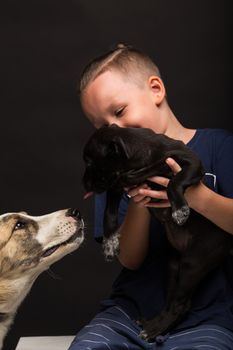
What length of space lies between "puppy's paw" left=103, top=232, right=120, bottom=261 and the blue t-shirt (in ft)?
0.60

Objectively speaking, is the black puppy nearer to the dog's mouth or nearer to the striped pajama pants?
the striped pajama pants

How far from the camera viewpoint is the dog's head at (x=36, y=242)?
2.21 meters

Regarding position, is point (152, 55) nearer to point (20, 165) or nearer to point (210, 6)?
point (210, 6)

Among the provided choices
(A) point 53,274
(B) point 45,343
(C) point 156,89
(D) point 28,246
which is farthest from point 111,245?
(A) point 53,274

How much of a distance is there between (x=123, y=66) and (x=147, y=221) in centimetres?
47

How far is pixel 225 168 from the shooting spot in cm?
206

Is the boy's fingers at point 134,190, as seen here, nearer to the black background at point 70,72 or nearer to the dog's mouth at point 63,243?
the dog's mouth at point 63,243

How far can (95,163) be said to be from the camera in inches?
74.7

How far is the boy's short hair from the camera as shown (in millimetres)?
2131

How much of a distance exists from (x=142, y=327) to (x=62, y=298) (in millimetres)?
1218

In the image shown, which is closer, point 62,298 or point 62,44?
point 62,44

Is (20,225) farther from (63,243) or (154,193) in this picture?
(154,193)

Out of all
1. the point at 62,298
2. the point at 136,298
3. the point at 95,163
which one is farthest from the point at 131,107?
the point at 62,298

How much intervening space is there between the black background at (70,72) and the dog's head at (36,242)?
73 centimetres
